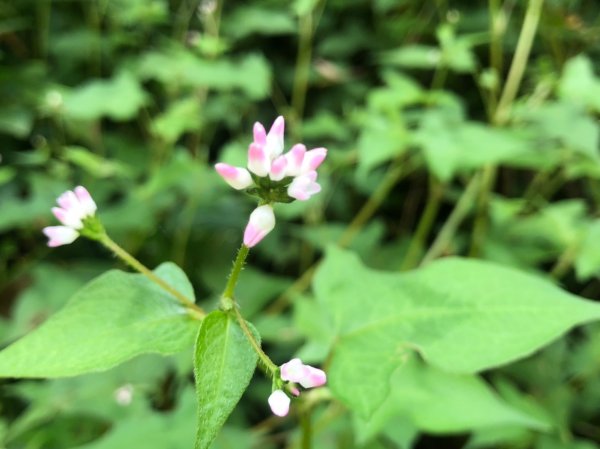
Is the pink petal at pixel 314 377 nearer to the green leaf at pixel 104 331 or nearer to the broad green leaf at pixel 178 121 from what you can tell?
the green leaf at pixel 104 331

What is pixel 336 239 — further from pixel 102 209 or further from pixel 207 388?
pixel 207 388

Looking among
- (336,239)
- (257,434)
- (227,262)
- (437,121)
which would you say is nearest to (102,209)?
(227,262)

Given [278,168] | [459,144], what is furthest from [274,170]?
[459,144]

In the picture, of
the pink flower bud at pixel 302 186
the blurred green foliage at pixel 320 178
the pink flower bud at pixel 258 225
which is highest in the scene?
the pink flower bud at pixel 302 186

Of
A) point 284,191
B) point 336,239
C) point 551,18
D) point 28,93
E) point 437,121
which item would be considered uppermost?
A: point 284,191

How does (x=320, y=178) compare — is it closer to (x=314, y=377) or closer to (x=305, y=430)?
(x=305, y=430)

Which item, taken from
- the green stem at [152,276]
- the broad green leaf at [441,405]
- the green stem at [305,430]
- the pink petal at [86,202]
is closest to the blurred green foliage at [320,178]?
the broad green leaf at [441,405]

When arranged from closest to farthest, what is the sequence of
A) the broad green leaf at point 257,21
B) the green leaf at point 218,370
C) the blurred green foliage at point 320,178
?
the green leaf at point 218,370 < the blurred green foliage at point 320,178 < the broad green leaf at point 257,21
